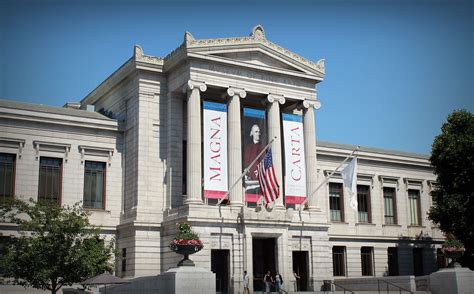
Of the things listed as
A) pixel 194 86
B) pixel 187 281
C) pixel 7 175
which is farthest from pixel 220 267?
pixel 187 281

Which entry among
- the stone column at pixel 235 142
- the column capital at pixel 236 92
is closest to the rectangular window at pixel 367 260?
the stone column at pixel 235 142

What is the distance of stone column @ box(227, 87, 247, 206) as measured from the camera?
4303 centimetres

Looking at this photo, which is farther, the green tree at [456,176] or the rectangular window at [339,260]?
the rectangular window at [339,260]

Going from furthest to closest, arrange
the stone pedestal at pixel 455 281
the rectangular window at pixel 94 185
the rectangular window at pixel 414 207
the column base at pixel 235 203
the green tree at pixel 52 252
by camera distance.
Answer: the rectangular window at pixel 414 207 < the rectangular window at pixel 94 185 < the column base at pixel 235 203 < the stone pedestal at pixel 455 281 < the green tree at pixel 52 252

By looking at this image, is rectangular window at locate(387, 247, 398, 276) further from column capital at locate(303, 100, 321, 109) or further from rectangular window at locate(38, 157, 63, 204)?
rectangular window at locate(38, 157, 63, 204)

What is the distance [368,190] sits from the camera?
58.0m

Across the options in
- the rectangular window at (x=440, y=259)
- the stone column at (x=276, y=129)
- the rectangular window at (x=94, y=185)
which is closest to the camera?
the rectangular window at (x=94, y=185)

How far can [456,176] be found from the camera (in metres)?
48.2

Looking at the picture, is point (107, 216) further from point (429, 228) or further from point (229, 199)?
point (429, 228)

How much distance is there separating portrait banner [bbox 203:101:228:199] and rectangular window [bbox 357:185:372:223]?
60.1 feet

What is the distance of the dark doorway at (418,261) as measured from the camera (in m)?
58.5

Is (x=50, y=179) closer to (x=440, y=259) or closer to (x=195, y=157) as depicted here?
(x=195, y=157)

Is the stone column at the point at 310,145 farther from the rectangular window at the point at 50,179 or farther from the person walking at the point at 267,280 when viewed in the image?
the rectangular window at the point at 50,179

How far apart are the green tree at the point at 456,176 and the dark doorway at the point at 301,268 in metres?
11.4
